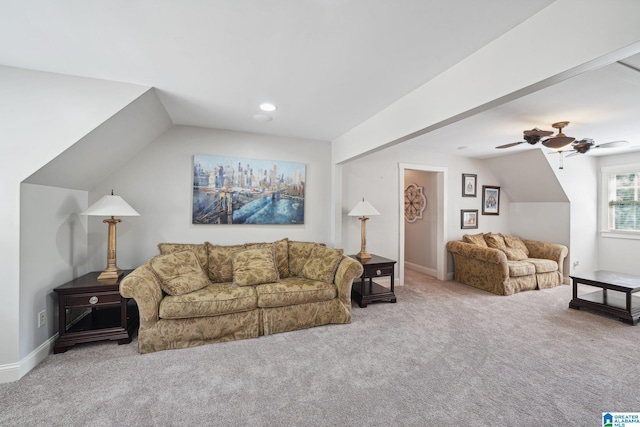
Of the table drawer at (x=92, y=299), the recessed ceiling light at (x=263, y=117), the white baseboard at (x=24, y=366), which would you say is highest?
the recessed ceiling light at (x=263, y=117)

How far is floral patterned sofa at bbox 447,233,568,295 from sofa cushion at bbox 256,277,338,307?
2.86 metres

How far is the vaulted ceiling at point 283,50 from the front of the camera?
147 cm

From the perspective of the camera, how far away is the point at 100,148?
252cm

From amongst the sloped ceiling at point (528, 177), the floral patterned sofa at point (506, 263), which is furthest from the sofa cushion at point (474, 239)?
the sloped ceiling at point (528, 177)

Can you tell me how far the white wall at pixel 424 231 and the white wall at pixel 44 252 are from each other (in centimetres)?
525

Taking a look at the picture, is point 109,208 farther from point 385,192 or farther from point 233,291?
point 385,192

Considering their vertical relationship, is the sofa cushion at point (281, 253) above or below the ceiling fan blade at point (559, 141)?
below

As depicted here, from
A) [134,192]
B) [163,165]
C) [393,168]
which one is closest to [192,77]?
[163,165]

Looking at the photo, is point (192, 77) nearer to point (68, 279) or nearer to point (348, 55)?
point (348, 55)

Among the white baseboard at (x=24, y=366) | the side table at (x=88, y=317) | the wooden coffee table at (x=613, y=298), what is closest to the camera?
the white baseboard at (x=24, y=366)

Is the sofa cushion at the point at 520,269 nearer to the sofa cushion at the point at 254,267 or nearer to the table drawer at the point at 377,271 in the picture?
the table drawer at the point at 377,271

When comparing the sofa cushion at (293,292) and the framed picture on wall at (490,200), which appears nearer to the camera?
the sofa cushion at (293,292)

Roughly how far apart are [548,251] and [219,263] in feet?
18.5

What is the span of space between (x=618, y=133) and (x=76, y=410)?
6.42 metres
